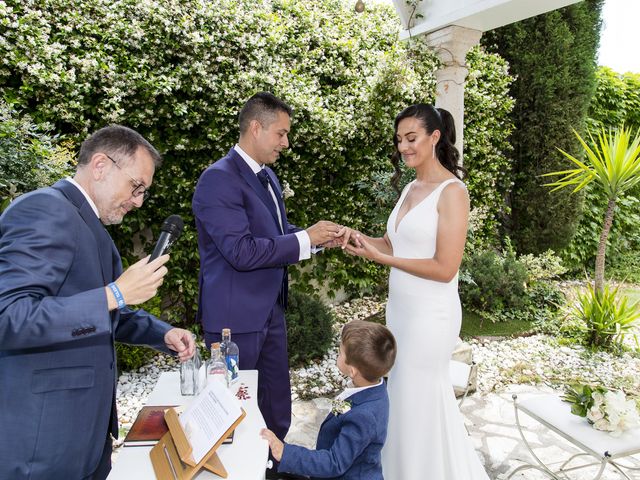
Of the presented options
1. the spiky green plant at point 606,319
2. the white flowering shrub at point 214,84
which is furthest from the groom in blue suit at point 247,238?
the spiky green plant at point 606,319

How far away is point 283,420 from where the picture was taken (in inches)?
122

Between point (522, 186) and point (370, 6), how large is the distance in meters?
3.88

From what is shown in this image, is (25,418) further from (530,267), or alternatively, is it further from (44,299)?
(530,267)

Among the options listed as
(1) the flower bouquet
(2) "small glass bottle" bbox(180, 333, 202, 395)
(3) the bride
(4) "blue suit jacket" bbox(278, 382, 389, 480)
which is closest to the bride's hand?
(3) the bride

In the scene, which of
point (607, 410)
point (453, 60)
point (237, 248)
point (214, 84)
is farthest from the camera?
point (453, 60)

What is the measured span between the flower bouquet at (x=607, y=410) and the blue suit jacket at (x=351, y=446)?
1.51m

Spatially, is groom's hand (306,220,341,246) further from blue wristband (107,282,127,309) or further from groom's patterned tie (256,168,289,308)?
blue wristband (107,282,127,309)

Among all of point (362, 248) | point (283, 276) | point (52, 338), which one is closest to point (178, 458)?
point (52, 338)

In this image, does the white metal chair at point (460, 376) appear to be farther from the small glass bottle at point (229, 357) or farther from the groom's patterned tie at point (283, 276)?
the small glass bottle at point (229, 357)

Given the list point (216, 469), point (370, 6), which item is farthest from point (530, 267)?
point (216, 469)

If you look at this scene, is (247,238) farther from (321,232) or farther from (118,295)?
(118,295)

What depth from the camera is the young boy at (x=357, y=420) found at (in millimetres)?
1924

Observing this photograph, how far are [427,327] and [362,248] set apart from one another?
0.67 metres

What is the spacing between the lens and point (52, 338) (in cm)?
142
